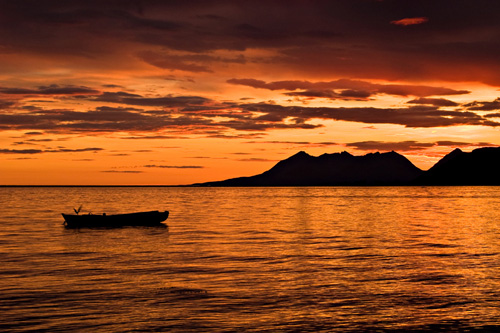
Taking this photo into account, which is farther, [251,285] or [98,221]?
[98,221]

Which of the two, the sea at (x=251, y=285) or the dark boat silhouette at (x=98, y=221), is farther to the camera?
the dark boat silhouette at (x=98, y=221)

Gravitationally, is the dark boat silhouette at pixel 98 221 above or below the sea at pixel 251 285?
above

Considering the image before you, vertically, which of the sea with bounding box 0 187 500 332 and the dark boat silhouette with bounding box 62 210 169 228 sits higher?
the dark boat silhouette with bounding box 62 210 169 228

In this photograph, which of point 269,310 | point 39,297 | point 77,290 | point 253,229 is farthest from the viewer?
point 253,229

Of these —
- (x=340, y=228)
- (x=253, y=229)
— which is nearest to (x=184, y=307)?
(x=253, y=229)

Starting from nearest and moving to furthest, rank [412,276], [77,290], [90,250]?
[77,290] → [412,276] → [90,250]

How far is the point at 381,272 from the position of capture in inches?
Result: 1423

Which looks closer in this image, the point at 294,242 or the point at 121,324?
the point at 121,324

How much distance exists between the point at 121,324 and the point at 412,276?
2046 cm

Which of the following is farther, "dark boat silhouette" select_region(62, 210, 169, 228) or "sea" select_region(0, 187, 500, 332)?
"dark boat silhouette" select_region(62, 210, 169, 228)

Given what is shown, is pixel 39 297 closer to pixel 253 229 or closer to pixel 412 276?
pixel 412 276

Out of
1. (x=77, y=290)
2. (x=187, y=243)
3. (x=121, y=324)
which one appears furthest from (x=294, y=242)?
(x=121, y=324)

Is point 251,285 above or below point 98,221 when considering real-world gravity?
below

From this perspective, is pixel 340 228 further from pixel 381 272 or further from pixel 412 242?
pixel 381 272
